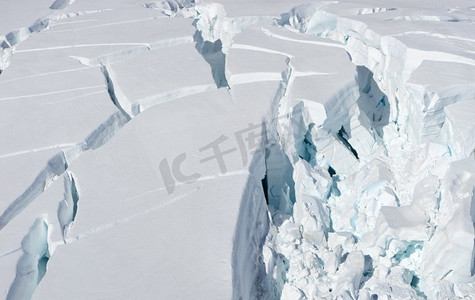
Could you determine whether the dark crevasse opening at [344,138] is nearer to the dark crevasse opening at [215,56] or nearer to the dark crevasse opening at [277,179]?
the dark crevasse opening at [277,179]

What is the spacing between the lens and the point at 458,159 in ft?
7.57

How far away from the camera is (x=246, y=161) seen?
2.24 metres

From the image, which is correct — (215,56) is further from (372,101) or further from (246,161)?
(246,161)

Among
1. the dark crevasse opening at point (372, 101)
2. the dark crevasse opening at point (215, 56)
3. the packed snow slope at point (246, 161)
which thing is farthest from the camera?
the dark crevasse opening at point (215, 56)

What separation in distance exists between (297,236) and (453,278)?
0.68m

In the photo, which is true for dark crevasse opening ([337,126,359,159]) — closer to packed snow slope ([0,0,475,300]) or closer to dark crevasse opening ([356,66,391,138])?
packed snow slope ([0,0,475,300])

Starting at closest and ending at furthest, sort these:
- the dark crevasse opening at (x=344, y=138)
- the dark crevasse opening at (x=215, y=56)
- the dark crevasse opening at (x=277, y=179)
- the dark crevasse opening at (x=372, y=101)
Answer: the dark crevasse opening at (x=277, y=179)
the dark crevasse opening at (x=344, y=138)
the dark crevasse opening at (x=372, y=101)
the dark crevasse opening at (x=215, y=56)

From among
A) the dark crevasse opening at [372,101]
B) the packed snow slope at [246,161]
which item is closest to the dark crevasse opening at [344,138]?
the packed snow slope at [246,161]

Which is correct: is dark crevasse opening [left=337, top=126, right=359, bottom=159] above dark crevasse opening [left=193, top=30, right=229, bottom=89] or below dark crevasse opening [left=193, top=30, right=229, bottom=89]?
below

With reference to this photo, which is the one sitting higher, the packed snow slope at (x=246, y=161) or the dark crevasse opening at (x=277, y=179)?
the packed snow slope at (x=246, y=161)

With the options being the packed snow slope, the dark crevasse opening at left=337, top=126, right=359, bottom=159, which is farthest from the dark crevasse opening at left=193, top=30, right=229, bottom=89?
the dark crevasse opening at left=337, top=126, right=359, bottom=159

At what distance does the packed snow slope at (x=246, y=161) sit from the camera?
1860mm

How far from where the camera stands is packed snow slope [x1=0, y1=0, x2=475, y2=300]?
1860 millimetres

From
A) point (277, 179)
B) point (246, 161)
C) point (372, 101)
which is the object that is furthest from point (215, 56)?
point (246, 161)
